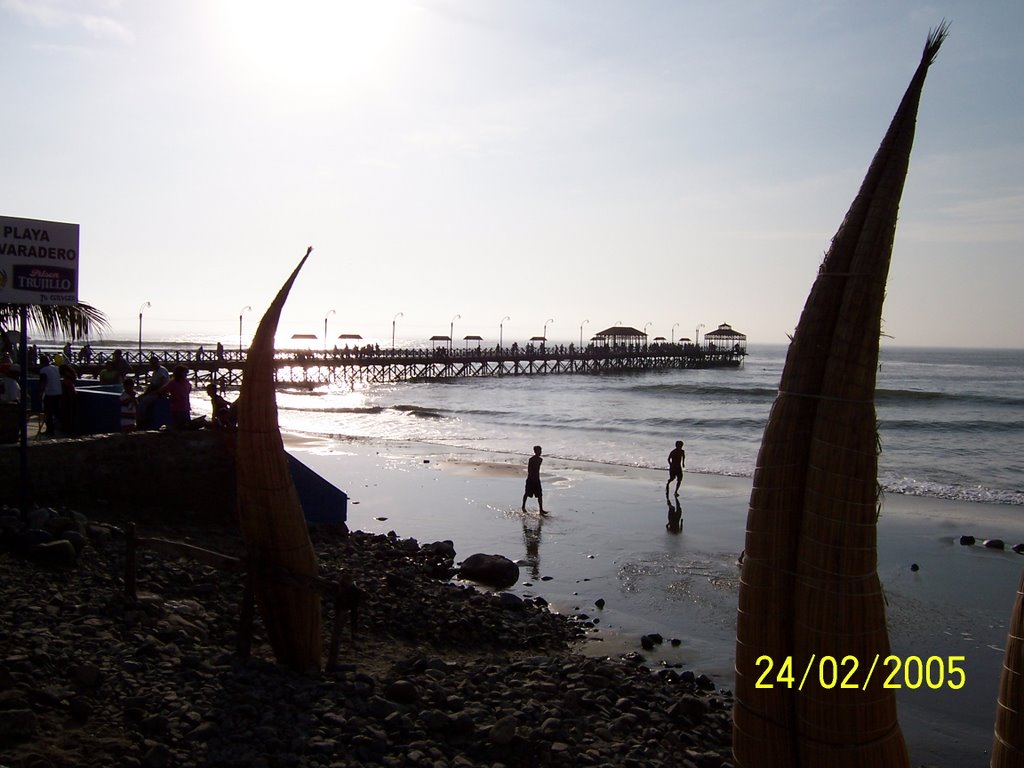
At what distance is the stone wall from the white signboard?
2277 millimetres

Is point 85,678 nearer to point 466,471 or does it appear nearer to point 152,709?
point 152,709

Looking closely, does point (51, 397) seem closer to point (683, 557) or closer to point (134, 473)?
point (134, 473)

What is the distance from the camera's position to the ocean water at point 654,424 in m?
25.0

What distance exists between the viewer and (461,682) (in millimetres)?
7164

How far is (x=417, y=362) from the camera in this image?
62.3 metres

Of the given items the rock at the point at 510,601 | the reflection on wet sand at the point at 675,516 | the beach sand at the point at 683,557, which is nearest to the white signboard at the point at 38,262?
the rock at the point at 510,601

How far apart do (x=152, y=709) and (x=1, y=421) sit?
6.28m

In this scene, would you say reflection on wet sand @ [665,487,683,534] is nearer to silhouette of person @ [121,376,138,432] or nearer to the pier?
silhouette of person @ [121,376,138,432]

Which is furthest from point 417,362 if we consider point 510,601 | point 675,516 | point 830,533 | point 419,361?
point 830,533

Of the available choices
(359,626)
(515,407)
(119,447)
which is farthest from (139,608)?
(515,407)

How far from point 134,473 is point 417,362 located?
5170cm

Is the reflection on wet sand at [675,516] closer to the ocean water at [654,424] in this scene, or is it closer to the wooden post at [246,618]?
the ocean water at [654,424]

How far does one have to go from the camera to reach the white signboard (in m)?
7.90

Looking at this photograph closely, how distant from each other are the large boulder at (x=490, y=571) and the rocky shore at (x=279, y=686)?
6.03 ft
